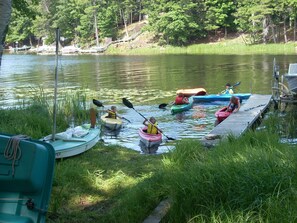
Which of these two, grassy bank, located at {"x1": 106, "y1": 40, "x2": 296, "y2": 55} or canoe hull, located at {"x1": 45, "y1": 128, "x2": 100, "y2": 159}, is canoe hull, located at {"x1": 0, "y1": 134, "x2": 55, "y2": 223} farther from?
grassy bank, located at {"x1": 106, "y1": 40, "x2": 296, "y2": 55}

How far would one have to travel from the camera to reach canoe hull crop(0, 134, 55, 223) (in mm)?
4102

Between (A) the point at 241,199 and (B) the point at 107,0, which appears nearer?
(A) the point at 241,199

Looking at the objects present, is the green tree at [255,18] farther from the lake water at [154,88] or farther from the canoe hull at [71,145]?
the canoe hull at [71,145]

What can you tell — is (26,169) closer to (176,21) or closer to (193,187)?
(193,187)

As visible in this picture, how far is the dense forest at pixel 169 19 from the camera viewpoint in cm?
5222

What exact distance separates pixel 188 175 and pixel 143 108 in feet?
42.5

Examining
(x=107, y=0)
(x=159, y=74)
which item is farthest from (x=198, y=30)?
(x=159, y=74)

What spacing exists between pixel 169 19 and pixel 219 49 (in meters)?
9.61

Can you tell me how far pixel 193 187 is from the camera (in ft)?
14.2

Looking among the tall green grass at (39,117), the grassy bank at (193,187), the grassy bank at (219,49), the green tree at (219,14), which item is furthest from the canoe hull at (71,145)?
the green tree at (219,14)

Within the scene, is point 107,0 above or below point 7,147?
above

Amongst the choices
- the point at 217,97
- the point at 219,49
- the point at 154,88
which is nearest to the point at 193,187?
the point at 217,97

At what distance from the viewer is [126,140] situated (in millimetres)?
12023

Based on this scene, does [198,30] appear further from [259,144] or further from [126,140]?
[259,144]
